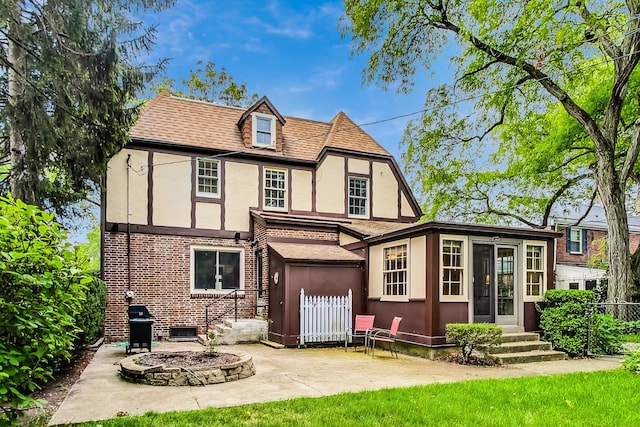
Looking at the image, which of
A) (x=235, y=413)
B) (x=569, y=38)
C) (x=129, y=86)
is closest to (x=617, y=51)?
(x=569, y=38)

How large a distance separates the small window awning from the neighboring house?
1597cm

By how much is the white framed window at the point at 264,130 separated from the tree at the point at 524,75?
375cm

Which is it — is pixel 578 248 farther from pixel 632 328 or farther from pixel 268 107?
pixel 268 107

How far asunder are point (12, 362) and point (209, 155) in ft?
38.8

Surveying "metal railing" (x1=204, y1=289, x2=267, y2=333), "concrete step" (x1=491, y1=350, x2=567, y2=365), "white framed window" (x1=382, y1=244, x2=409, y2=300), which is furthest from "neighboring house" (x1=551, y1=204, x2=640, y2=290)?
"metal railing" (x1=204, y1=289, x2=267, y2=333)

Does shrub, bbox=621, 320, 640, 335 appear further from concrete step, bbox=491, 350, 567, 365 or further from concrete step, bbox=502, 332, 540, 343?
concrete step, bbox=491, 350, 567, 365

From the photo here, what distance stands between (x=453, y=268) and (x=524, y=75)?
802 cm

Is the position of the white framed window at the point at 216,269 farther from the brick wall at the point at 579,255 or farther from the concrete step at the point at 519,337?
the brick wall at the point at 579,255

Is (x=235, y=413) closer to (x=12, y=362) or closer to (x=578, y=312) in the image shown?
(x=12, y=362)

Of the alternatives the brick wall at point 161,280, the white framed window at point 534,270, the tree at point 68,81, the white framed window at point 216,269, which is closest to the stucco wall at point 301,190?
the brick wall at point 161,280

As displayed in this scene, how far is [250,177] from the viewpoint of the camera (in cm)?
1523

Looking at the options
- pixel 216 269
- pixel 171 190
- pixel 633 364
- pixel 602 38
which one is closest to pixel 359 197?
pixel 216 269

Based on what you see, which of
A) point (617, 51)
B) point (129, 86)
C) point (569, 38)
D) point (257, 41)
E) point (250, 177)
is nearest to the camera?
point (129, 86)

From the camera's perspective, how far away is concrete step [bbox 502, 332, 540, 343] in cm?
1021
